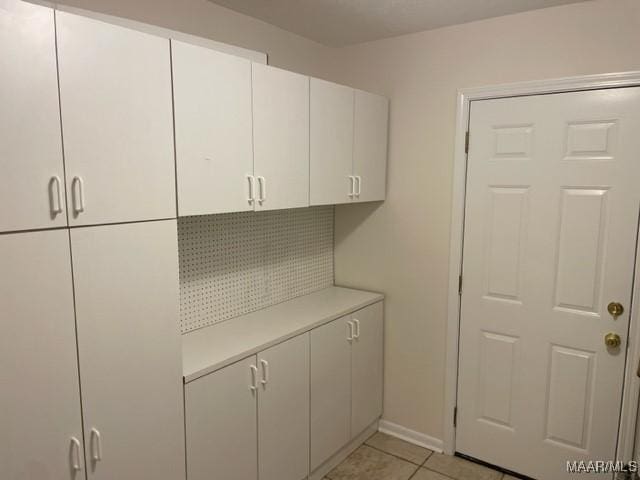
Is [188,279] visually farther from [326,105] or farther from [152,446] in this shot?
[326,105]

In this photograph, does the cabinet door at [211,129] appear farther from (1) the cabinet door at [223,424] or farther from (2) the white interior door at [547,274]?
(2) the white interior door at [547,274]

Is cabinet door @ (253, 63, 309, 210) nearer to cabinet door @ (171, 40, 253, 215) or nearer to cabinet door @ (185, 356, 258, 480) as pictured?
cabinet door @ (171, 40, 253, 215)

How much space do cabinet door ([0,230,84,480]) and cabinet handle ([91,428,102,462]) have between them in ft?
0.14

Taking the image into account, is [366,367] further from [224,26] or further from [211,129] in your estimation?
[224,26]

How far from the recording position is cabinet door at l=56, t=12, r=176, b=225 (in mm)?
1359

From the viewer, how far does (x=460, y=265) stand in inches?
109

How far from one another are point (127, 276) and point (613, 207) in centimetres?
229

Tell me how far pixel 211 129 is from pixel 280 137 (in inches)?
17.7

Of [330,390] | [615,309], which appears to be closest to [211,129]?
[330,390]

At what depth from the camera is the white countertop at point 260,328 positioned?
1943 millimetres

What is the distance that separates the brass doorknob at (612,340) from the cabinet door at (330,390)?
4.56 ft

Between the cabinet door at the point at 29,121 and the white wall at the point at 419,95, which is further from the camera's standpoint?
the white wall at the point at 419,95

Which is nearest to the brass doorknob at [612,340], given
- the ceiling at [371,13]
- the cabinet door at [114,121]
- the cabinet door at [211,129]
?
the ceiling at [371,13]

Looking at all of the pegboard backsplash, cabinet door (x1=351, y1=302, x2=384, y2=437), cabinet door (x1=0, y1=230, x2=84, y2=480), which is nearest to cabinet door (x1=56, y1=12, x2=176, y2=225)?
cabinet door (x1=0, y1=230, x2=84, y2=480)
